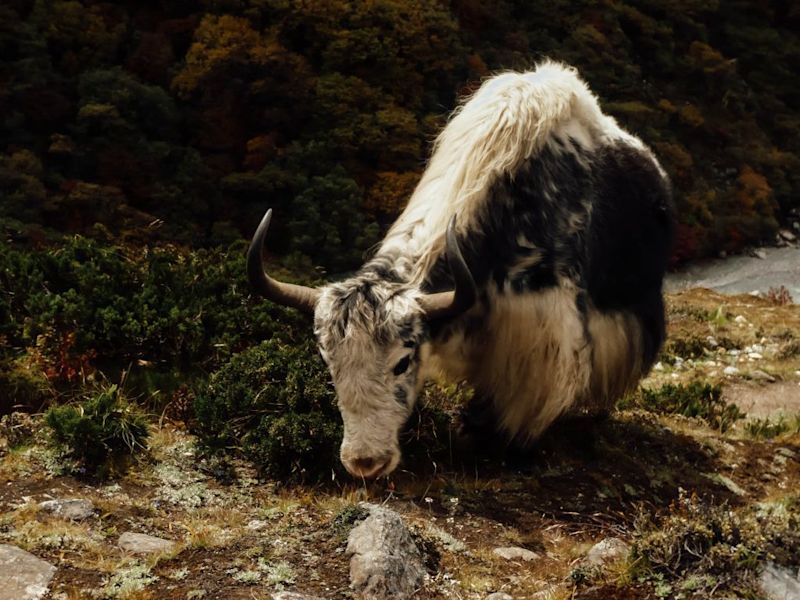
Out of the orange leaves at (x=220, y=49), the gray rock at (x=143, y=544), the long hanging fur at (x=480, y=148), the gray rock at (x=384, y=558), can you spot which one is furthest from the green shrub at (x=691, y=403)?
the orange leaves at (x=220, y=49)

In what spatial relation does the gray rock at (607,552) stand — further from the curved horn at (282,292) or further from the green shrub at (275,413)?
the curved horn at (282,292)

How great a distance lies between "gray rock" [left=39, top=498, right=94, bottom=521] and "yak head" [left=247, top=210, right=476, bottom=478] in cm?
121

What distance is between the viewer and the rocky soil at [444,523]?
342 cm

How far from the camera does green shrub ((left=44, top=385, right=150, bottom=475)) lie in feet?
15.0

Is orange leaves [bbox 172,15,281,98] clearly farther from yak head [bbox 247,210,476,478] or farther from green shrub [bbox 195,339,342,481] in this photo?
yak head [bbox 247,210,476,478]

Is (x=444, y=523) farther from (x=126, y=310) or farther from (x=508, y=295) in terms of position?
(x=126, y=310)

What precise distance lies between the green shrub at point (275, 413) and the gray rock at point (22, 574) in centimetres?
144

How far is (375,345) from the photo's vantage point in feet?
13.4

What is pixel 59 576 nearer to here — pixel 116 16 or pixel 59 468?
pixel 59 468

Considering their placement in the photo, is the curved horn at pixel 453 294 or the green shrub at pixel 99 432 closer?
the curved horn at pixel 453 294

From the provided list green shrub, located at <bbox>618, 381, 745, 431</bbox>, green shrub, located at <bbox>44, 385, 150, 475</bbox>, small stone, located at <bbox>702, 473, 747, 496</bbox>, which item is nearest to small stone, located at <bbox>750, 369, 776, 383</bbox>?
green shrub, located at <bbox>618, 381, 745, 431</bbox>

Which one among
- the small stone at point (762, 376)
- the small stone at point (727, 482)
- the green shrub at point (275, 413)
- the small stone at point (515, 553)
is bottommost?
the small stone at point (762, 376)

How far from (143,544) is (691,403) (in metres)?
4.42

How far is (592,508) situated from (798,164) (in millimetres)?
19273
